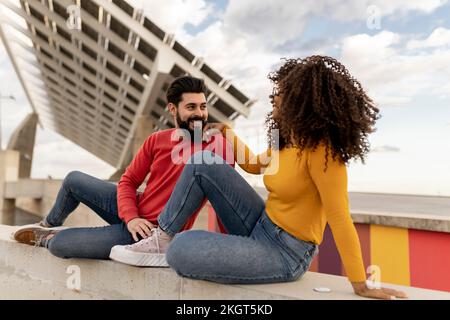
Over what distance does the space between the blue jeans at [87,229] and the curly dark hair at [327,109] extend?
1.18 m

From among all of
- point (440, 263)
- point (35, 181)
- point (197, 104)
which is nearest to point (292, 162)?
point (197, 104)

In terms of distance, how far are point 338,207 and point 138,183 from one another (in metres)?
1.27

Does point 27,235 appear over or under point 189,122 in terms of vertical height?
under

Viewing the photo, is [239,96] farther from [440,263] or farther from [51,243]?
[51,243]

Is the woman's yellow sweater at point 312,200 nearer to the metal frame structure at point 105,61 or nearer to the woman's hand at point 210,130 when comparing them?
the woman's hand at point 210,130

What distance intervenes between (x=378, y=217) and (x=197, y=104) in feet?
8.14

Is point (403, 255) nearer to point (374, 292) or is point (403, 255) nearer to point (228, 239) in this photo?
point (374, 292)

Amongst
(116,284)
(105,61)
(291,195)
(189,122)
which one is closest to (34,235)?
(116,284)

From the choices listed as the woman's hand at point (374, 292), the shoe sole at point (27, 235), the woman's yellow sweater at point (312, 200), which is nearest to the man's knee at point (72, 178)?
the shoe sole at point (27, 235)

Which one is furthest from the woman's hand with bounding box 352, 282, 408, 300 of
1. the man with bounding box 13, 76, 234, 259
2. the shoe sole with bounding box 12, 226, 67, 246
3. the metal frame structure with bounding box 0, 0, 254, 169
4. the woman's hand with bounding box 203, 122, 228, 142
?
the metal frame structure with bounding box 0, 0, 254, 169

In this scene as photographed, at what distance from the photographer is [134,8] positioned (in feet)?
44.3

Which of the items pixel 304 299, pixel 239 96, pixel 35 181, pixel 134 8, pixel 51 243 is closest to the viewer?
pixel 304 299

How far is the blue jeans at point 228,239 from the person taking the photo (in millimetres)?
1890

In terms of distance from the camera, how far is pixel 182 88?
2.48 meters
